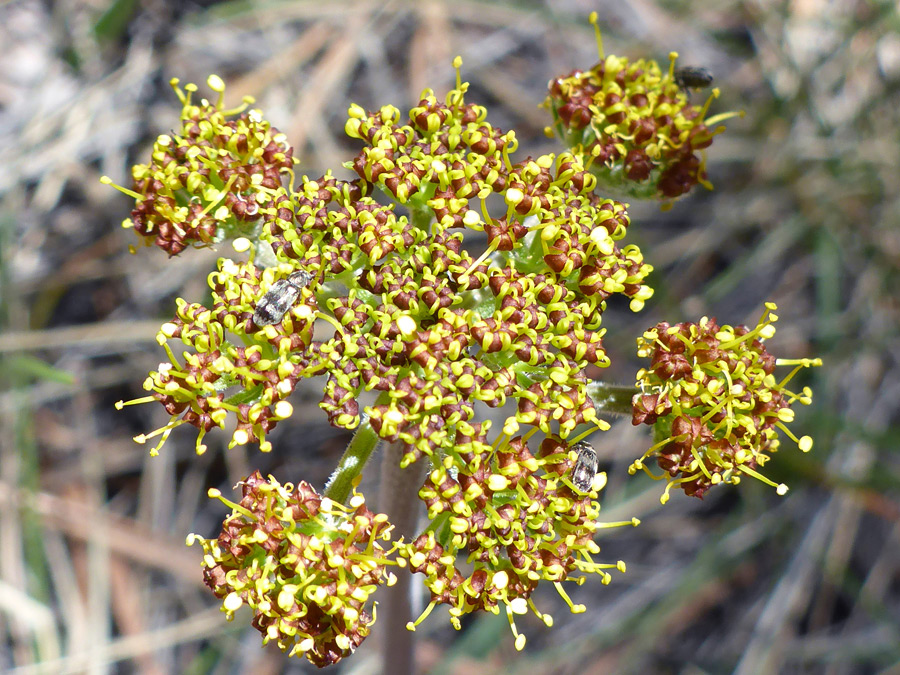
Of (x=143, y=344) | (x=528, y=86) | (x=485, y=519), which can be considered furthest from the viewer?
(x=528, y=86)

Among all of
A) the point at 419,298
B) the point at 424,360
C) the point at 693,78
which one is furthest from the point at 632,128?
the point at 424,360

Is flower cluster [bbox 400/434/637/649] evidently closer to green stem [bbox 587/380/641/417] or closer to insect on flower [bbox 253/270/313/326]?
green stem [bbox 587/380/641/417]

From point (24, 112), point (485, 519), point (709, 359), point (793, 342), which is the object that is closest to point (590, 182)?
point (709, 359)

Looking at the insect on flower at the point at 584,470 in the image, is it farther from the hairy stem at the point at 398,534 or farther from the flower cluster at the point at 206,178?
the flower cluster at the point at 206,178

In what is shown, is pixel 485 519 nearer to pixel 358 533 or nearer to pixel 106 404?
pixel 358 533

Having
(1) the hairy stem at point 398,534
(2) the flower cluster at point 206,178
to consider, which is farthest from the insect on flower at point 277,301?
(1) the hairy stem at point 398,534

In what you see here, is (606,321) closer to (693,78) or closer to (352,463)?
(693,78)
